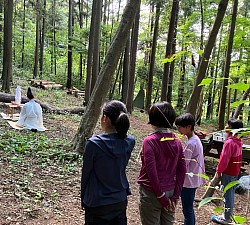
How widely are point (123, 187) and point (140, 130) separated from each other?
970 centimetres

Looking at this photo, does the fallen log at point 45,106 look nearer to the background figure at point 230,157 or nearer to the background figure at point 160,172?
the background figure at point 230,157

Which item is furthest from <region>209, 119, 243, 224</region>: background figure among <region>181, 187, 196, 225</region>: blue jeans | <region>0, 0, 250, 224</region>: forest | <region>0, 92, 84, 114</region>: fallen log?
<region>0, 92, 84, 114</region>: fallen log

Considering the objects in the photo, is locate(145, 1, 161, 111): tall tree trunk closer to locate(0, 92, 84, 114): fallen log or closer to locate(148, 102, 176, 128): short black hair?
locate(0, 92, 84, 114): fallen log

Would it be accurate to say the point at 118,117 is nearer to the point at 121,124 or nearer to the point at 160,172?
the point at 121,124

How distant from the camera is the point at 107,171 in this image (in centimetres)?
257

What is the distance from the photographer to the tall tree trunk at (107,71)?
6.45 metres

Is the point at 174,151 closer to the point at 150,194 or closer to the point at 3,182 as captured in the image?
the point at 150,194

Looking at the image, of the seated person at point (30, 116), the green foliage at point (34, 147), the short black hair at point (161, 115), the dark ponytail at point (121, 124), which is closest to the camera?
the dark ponytail at point (121, 124)

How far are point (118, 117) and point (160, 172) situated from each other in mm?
666

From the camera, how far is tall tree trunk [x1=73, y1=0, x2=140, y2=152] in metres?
6.45

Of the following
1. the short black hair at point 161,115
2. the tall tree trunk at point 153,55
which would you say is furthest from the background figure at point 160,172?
the tall tree trunk at point 153,55


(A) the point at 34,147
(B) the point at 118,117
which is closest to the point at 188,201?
(B) the point at 118,117

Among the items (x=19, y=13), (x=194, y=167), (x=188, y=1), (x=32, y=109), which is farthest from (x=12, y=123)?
(x=19, y=13)

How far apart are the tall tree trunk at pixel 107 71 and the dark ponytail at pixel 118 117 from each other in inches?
160
